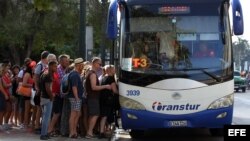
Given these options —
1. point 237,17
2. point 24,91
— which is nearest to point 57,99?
point 24,91

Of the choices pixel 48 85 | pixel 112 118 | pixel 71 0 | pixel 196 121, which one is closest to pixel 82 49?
pixel 112 118

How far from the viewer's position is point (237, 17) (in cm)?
1135

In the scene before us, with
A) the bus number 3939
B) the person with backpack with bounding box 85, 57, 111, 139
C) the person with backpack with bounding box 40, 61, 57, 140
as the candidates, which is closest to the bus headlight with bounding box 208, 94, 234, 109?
the bus number 3939

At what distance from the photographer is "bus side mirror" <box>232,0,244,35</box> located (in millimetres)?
11297

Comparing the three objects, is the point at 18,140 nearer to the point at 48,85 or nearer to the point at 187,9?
the point at 48,85

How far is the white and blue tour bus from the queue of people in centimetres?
95

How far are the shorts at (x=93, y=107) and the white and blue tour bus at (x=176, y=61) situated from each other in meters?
0.92

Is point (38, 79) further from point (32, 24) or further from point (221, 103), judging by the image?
point (32, 24)

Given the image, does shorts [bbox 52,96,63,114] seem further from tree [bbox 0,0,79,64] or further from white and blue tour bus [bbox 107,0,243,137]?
tree [bbox 0,0,79,64]

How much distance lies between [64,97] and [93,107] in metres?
0.70

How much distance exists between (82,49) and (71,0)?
17.5 metres

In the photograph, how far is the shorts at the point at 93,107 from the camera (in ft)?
40.6

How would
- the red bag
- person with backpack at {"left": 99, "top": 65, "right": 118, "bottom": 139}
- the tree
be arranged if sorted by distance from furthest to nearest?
the tree, the red bag, person with backpack at {"left": 99, "top": 65, "right": 118, "bottom": 139}

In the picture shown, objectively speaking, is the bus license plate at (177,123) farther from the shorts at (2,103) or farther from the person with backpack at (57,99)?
the shorts at (2,103)
